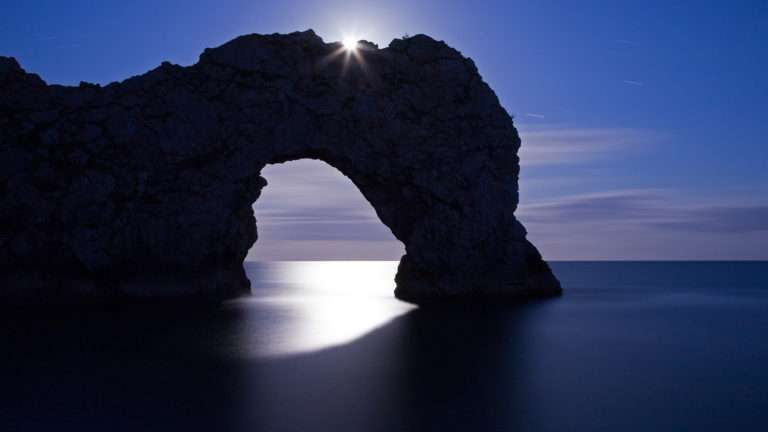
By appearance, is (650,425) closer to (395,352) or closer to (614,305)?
(395,352)

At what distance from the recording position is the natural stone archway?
115 ft

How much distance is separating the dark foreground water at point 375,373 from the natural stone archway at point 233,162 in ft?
21.9

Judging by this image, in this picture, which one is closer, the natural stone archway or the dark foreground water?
the dark foreground water

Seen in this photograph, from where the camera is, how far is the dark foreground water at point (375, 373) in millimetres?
12180

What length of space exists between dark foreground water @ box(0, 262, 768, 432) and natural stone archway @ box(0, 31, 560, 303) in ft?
21.9

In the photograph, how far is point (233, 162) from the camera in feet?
123

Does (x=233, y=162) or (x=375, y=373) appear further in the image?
(x=233, y=162)

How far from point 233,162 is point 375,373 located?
80.0 ft

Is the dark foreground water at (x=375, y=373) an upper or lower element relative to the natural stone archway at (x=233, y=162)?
lower

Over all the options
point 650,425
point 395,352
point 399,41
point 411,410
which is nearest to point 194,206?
point 399,41

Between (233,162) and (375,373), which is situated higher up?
(233,162)

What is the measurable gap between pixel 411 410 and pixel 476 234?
27.1 metres

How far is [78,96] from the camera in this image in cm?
Answer: 3684

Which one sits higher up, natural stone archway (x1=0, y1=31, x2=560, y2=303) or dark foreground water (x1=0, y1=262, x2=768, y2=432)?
natural stone archway (x1=0, y1=31, x2=560, y2=303)
